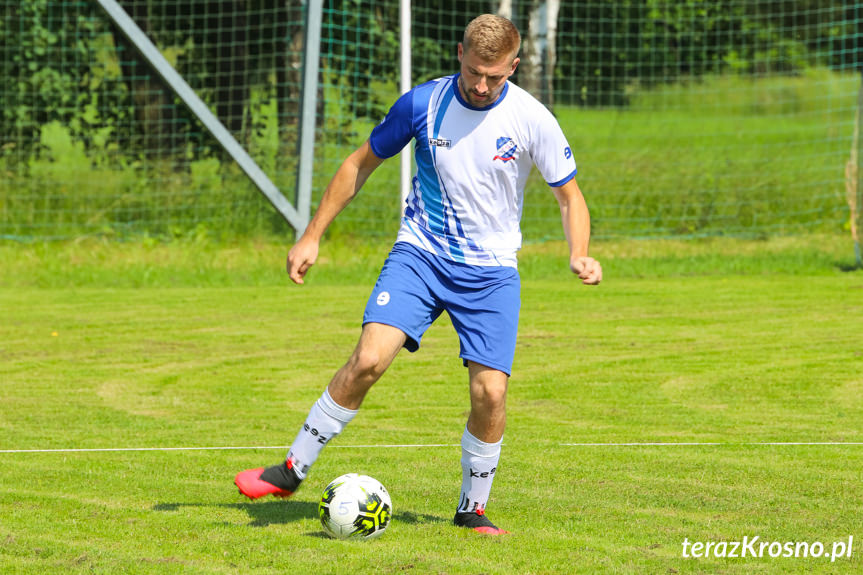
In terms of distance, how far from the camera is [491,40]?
4555 millimetres

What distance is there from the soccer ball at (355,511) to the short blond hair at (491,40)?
174cm

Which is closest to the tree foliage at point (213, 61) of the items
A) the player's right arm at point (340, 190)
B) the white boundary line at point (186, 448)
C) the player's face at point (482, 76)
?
the white boundary line at point (186, 448)

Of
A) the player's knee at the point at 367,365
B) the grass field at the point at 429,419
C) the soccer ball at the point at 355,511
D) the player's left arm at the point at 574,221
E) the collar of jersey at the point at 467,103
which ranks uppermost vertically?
the collar of jersey at the point at 467,103

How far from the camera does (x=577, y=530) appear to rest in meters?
4.89

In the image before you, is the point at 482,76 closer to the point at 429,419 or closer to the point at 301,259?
the point at 301,259

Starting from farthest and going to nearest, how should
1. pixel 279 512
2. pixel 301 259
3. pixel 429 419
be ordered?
1. pixel 429 419
2. pixel 279 512
3. pixel 301 259

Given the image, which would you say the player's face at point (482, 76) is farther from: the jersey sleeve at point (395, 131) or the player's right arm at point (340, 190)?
the player's right arm at point (340, 190)

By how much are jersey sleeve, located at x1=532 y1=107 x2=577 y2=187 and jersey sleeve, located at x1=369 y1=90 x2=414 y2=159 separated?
0.53 metres

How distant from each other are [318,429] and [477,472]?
0.67 m

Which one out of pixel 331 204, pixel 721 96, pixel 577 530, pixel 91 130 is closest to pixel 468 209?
pixel 331 204

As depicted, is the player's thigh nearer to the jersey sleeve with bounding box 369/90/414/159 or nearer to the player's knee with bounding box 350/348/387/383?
the player's knee with bounding box 350/348/387/383

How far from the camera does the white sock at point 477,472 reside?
492cm

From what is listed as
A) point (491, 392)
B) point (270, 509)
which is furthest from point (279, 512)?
point (491, 392)

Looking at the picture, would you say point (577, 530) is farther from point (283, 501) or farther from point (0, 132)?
point (0, 132)
